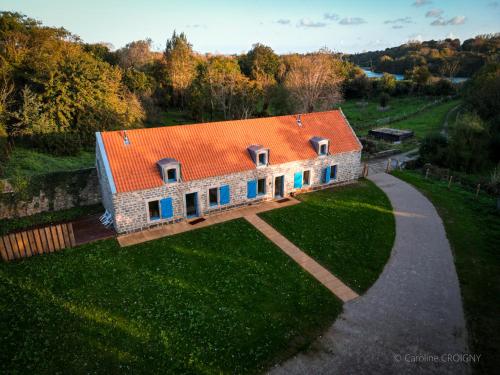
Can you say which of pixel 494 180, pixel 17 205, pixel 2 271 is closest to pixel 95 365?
pixel 2 271

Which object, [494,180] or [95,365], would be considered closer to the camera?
[95,365]

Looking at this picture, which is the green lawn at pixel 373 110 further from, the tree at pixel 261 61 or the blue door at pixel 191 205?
the blue door at pixel 191 205

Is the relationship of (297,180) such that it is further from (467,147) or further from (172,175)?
(467,147)

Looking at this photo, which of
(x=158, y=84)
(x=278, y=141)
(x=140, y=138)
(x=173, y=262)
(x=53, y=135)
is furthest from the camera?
(x=158, y=84)

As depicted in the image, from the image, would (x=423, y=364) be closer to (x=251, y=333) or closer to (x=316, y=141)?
(x=251, y=333)

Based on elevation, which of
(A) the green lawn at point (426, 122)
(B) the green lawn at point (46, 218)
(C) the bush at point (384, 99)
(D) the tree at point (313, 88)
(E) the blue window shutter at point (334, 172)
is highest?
(D) the tree at point (313, 88)

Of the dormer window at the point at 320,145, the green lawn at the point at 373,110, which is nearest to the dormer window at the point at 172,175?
the dormer window at the point at 320,145

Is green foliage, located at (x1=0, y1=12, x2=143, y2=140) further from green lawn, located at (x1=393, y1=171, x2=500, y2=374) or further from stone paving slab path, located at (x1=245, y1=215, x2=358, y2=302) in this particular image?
green lawn, located at (x1=393, y1=171, x2=500, y2=374)

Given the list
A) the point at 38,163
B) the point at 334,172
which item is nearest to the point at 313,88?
the point at 334,172
